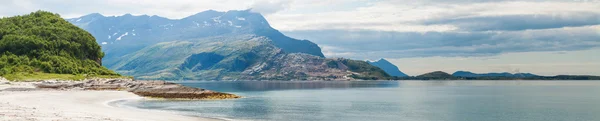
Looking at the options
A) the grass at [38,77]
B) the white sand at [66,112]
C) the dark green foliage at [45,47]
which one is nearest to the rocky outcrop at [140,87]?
the grass at [38,77]

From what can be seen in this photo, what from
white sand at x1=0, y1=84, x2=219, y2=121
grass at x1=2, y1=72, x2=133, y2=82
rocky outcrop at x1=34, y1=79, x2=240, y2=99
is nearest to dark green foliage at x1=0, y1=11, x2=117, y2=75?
grass at x1=2, y1=72, x2=133, y2=82

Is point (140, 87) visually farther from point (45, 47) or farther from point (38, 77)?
point (45, 47)

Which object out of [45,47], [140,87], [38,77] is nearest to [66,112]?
[140,87]

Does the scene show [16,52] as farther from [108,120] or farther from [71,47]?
[108,120]

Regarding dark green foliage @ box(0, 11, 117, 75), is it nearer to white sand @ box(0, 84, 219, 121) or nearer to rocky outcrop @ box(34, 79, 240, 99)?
rocky outcrop @ box(34, 79, 240, 99)

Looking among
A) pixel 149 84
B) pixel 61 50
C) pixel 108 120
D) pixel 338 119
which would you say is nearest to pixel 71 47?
pixel 61 50
